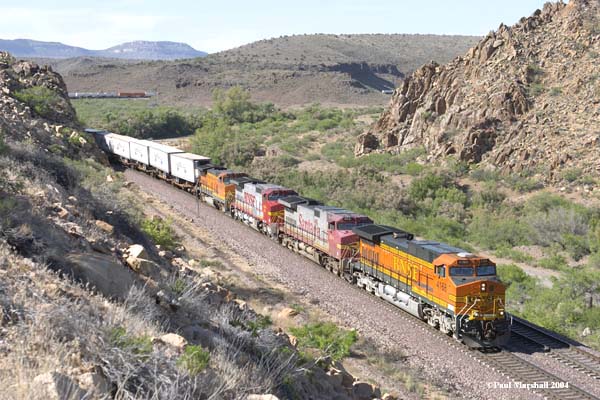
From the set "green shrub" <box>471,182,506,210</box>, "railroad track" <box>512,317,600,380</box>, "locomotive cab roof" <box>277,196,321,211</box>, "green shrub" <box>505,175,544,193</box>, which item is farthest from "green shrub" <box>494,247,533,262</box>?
"green shrub" <box>505,175,544,193</box>

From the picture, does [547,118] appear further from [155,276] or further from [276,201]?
[155,276]

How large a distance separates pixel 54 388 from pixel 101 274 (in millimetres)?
5146

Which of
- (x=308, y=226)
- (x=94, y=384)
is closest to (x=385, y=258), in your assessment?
(x=308, y=226)

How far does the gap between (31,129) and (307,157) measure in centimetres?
→ 2950

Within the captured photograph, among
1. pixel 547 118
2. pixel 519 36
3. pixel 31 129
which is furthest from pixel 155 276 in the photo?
pixel 519 36

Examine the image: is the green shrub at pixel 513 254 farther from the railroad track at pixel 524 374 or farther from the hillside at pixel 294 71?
the hillside at pixel 294 71

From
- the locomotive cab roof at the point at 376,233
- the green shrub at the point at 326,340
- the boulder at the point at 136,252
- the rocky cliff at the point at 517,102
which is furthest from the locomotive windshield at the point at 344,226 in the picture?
the rocky cliff at the point at 517,102

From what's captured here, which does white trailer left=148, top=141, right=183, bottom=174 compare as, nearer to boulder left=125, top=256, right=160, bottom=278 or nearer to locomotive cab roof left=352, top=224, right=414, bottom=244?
locomotive cab roof left=352, top=224, right=414, bottom=244

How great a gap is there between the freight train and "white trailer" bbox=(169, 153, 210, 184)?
235 centimetres

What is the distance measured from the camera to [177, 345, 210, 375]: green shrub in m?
7.88

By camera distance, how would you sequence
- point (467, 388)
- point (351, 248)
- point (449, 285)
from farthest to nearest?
point (351, 248)
point (449, 285)
point (467, 388)

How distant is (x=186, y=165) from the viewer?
43.5m

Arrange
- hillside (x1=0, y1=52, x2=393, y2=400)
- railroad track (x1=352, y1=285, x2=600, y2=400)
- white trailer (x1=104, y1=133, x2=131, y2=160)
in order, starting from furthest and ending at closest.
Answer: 1. white trailer (x1=104, y1=133, x2=131, y2=160)
2. railroad track (x1=352, y1=285, x2=600, y2=400)
3. hillside (x1=0, y1=52, x2=393, y2=400)

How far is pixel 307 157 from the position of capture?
59844 mm
